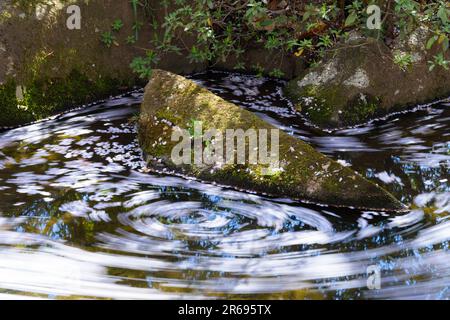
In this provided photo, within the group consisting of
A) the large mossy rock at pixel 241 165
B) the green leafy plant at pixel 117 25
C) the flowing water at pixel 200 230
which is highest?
the green leafy plant at pixel 117 25

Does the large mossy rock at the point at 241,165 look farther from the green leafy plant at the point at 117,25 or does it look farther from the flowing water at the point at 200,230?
the green leafy plant at the point at 117,25

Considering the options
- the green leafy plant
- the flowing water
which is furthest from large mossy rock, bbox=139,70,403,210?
the green leafy plant

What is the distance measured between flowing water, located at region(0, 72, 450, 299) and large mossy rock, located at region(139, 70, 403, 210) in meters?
0.13

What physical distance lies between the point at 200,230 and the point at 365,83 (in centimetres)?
313

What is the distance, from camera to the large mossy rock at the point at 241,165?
4293 millimetres

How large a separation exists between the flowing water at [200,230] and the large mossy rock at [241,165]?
0.43 ft

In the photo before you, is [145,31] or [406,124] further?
[145,31]

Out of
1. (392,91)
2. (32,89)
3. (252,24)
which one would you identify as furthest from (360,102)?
(32,89)

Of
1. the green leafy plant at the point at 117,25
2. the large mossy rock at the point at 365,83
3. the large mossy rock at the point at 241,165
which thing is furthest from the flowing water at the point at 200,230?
the green leafy plant at the point at 117,25

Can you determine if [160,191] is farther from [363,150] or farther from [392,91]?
[392,91]

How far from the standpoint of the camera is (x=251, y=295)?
3230 mm

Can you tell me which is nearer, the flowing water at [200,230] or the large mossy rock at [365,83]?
the flowing water at [200,230]

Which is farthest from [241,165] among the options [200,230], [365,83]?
[365,83]

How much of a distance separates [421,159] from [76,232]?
9.66ft
